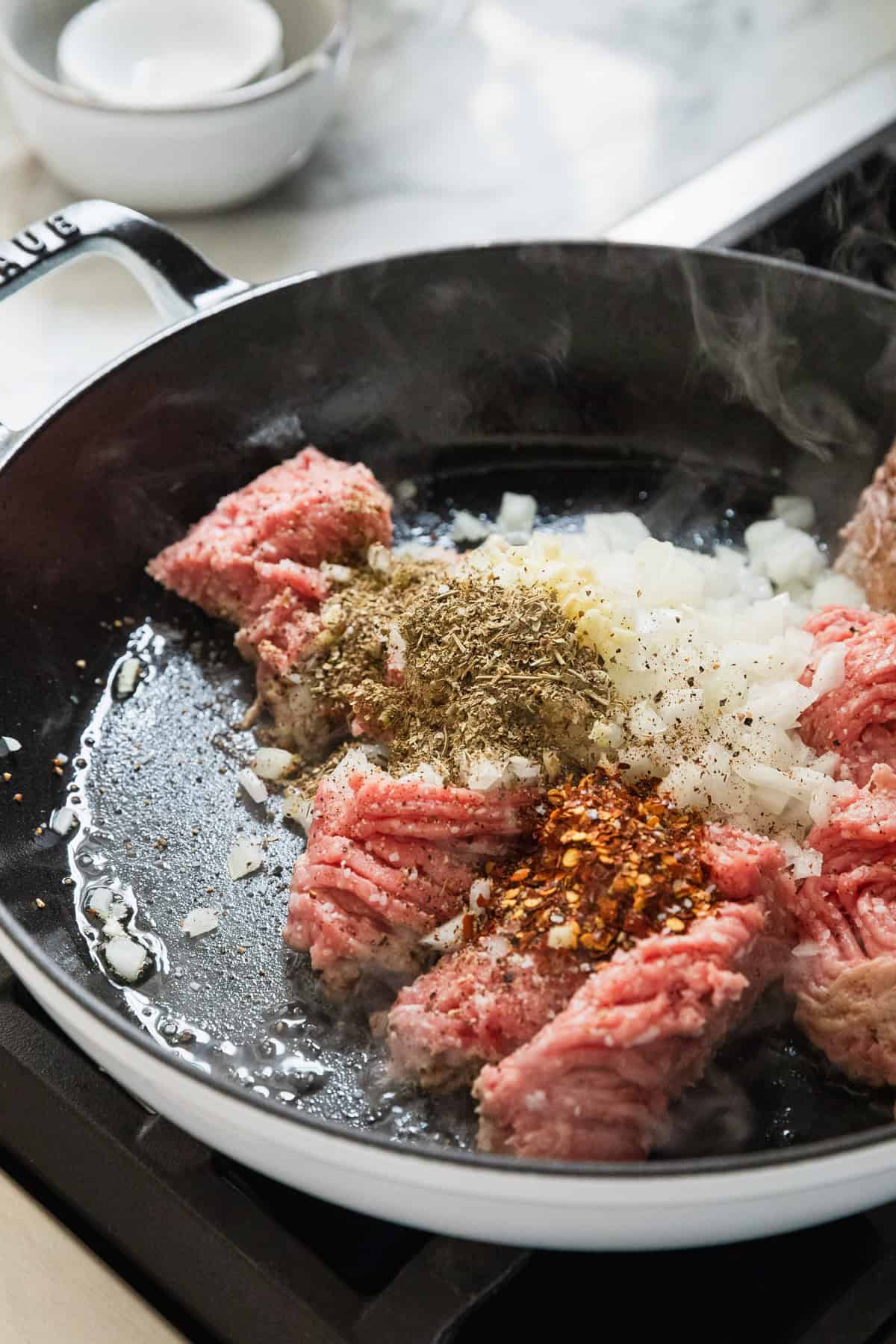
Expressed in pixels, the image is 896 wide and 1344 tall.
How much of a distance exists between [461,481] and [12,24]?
1.83 metres

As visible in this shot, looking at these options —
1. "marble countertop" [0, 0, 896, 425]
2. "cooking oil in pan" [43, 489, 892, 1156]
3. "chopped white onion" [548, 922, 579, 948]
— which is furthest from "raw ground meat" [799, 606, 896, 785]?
"marble countertop" [0, 0, 896, 425]

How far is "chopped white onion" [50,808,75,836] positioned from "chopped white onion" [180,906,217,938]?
28 centimetres

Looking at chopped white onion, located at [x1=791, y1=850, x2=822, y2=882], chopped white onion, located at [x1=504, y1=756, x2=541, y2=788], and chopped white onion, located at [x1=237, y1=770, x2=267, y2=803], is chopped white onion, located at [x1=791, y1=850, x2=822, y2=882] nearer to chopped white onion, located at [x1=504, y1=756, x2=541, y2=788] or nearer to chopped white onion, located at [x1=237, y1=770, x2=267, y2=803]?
chopped white onion, located at [x1=504, y1=756, x2=541, y2=788]

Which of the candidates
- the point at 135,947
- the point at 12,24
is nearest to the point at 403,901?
the point at 135,947

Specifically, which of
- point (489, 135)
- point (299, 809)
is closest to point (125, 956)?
point (299, 809)

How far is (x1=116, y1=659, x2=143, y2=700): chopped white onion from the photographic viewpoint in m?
2.41

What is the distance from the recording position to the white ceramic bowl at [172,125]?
3.14 m

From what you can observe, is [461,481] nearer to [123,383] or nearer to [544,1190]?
[123,383]

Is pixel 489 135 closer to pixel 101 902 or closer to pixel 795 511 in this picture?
pixel 795 511

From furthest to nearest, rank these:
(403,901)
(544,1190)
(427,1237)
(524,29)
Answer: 1. (524,29)
2. (403,901)
3. (427,1237)
4. (544,1190)

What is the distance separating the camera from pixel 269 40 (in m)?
3.40

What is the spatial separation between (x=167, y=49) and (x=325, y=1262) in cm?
305

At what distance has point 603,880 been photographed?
1795 mm

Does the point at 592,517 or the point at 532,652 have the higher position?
the point at 532,652
